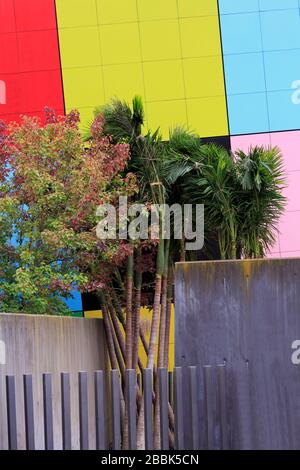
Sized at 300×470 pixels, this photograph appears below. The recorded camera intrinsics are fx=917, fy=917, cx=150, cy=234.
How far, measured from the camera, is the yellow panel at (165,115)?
17.9m

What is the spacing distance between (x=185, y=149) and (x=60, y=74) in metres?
3.84

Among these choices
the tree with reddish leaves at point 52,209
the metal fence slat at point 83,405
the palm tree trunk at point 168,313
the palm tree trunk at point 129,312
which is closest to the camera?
the metal fence slat at point 83,405

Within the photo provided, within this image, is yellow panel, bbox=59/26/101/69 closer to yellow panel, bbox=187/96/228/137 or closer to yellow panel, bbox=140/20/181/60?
yellow panel, bbox=140/20/181/60

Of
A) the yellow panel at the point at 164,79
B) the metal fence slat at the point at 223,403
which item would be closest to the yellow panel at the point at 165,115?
the yellow panel at the point at 164,79

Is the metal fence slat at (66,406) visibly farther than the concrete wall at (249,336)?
No

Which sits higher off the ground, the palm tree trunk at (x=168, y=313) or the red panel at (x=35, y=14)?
the red panel at (x=35, y=14)

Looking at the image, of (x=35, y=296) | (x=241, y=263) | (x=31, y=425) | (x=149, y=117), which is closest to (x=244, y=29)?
(x=149, y=117)

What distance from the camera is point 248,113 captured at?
1802cm

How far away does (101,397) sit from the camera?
17.5 feet

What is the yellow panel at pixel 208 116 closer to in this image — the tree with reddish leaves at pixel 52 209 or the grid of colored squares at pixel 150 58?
the grid of colored squares at pixel 150 58

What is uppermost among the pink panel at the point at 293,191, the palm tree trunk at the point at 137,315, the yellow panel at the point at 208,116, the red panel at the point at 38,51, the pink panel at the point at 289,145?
the red panel at the point at 38,51

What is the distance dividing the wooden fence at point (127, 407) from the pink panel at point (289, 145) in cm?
1250

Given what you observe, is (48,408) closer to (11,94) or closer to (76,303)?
(76,303)

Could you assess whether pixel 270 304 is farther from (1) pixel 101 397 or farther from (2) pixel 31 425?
(2) pixel 31 425
